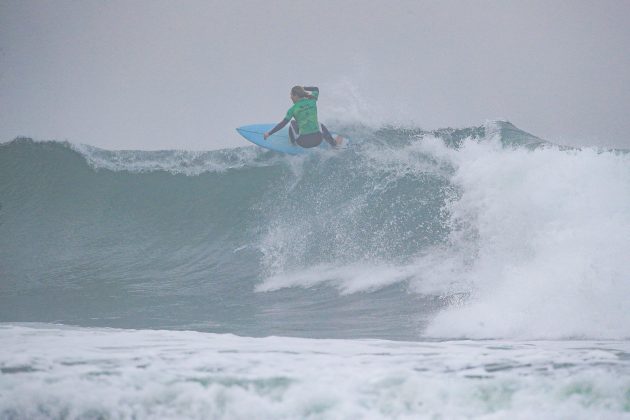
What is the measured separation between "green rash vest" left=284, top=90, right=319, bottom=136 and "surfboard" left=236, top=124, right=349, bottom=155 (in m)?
0.58

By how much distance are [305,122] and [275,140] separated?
35.0 inches

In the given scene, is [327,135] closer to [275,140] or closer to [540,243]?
[275,140]

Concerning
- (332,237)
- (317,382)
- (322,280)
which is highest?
(332,237)

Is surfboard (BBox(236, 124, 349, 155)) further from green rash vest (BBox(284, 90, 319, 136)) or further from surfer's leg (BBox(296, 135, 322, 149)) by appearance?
green rash vest (BBox(284, 90, 319, 136))

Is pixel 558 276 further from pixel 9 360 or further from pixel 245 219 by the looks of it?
pixel 245 219

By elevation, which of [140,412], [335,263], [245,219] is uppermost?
[245,219]

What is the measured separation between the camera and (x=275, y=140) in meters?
9.37

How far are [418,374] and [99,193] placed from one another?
335 inches

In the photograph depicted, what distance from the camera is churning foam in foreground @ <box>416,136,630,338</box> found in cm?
461

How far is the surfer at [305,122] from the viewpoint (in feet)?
27.3

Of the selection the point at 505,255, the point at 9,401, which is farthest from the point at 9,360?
Answer: the point at 505,255

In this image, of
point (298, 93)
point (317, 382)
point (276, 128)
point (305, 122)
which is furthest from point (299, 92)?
point (317, 382)

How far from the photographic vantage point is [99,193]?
34.8 feet

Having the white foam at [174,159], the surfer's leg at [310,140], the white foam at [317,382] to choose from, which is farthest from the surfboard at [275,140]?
the white foam at [317,382]
